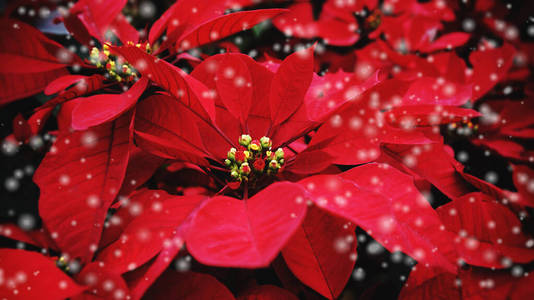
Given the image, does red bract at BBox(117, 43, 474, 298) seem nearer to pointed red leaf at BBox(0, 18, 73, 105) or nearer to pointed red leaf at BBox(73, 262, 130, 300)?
pointed red leaf at BBox(73, 262, 130, 300)

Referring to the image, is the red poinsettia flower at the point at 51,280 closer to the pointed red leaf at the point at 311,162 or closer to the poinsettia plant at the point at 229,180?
the poinsettia plant at the point at 229,180

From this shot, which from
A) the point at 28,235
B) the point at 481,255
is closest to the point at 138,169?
the point at 28,235

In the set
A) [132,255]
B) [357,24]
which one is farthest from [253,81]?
[357,24]

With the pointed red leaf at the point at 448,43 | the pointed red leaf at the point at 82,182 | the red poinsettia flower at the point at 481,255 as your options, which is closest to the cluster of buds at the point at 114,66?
the pointed red leaf at the point at 82,182

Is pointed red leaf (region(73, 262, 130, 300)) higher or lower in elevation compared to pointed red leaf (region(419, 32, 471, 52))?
higher

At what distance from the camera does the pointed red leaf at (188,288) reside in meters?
0.39

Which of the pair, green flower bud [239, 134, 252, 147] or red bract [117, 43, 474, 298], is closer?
red bract [117, 43, 474, 298]

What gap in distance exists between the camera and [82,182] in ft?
1.31

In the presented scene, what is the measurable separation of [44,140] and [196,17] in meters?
0.35

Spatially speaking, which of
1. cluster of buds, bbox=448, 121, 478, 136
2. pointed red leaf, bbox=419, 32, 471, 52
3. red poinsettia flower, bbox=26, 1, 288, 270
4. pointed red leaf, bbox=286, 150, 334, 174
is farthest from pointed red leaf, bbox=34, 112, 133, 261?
pointed red leaf, bbox=419, 32, 471, 52

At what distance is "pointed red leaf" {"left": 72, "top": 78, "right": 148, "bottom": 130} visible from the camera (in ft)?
1.14

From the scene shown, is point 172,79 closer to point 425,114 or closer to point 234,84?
point 234,84

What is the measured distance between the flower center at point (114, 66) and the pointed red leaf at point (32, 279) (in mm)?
275

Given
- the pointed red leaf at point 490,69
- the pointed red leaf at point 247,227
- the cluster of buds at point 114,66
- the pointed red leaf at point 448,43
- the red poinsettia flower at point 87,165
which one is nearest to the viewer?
the pointed red leaf at point 247,227
